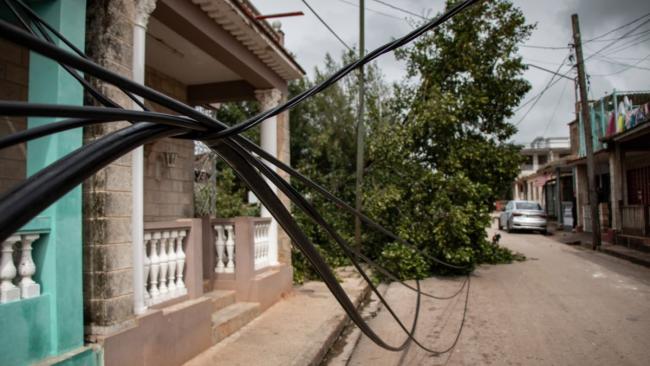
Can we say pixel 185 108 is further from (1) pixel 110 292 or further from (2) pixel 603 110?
(2) pixel 603 110

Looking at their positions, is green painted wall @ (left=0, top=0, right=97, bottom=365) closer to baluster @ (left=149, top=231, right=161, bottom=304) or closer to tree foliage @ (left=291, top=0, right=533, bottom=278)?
baluster @ (left=149, top=231, right=161, bottom=304)

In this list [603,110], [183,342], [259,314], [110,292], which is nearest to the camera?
[110,292]

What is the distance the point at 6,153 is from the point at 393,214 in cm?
756

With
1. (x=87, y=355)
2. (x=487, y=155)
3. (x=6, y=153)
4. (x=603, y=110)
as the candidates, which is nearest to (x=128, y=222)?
(x=87, y=355)

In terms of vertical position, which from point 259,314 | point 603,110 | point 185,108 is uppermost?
point 603,110

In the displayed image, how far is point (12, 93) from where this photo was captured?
416 cm

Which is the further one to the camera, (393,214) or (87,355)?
(393,214)

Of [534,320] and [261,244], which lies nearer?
[534,320]

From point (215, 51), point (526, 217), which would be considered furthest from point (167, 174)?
point (526, 217)

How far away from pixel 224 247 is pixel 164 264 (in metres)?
1.86

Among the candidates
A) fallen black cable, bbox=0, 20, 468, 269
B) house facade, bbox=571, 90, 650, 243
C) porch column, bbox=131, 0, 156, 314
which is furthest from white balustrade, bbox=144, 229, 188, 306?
house facade, bbox=571, 90, 650, 243

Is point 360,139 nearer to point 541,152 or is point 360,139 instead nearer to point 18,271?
point 18,271

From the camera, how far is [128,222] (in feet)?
11.5

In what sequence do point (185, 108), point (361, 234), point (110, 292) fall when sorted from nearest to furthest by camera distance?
point (185, 108) → point (110, 292) → point (361, 234)
